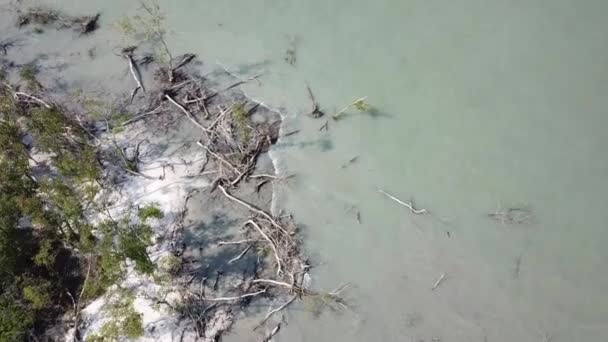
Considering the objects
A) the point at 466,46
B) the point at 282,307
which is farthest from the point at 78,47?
the point at 466,46

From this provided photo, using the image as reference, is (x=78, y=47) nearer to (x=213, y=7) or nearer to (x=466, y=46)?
(x=213, y=7)

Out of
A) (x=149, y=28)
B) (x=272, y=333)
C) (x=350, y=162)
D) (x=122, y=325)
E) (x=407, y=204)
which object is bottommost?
(x=272, y=333)

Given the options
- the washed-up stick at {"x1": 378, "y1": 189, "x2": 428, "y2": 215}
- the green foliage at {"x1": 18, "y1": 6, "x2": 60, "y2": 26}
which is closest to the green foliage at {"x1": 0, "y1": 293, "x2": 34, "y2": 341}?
the washed-up stick at {"x1": 378, "y1": 189, "x2": 428, "y2": 215}

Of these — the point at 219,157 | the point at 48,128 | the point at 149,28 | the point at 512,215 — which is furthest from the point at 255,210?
the point at 149,28

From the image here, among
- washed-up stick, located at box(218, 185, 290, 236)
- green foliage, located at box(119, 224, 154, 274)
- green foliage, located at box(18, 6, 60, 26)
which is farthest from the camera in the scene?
green foliage, located at box(18, 6, 60, 26)

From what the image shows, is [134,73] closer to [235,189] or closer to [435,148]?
[235,189]

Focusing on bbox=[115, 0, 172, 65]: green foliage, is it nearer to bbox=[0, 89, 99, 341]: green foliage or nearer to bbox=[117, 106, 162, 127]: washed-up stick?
bbox=[117, 106, 162, 127]: washed-up stick

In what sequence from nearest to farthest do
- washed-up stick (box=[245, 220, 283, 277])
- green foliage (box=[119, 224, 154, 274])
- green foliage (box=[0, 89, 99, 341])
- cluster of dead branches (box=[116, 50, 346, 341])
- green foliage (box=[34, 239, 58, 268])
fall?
1. green foliage (box=[119, 224, 154, 274])
2. green foliage (box=[0, 89, 99, 341])
3. green foliage (box=[34, 239, 58, 268])
4. cluster of dead branches (box=[116, 50, 346, 341])
5. washed-up stick (box=[245, 220, 283, 277])

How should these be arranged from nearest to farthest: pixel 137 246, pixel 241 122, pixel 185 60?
pixel 137 246, pixel 241 122, pixel 185 60
